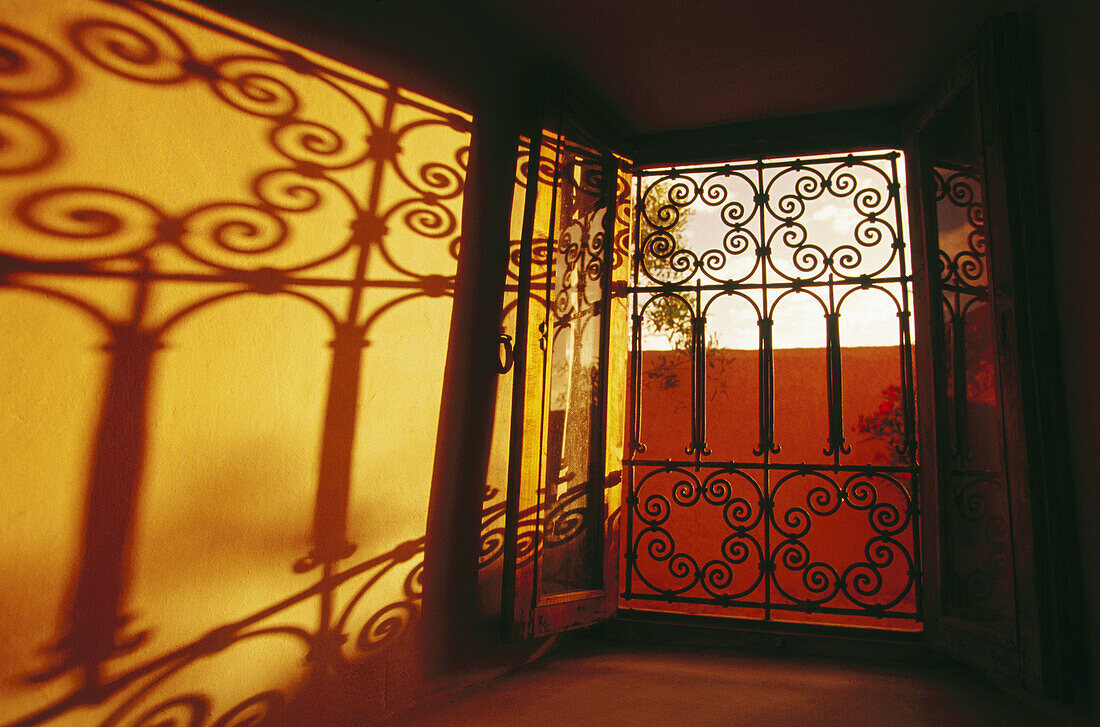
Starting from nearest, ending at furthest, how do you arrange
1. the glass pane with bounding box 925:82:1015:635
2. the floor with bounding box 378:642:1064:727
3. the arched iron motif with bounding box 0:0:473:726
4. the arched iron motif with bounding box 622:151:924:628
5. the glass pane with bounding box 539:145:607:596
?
the arched iron motif with bounding box 0:0:473:726
the floor with bounding box 378:642:1064:727
the glass pane with bounding box 925:82:1015:635
the glass pane with bounding box 539:145:607:596
the arched iron motif with bounding box 622:151:924:628

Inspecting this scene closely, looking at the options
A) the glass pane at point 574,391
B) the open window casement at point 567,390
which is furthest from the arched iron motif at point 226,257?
the glass pane at point 574,391

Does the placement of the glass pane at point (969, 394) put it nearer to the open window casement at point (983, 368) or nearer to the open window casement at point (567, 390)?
the open window casement at point (983, 368)

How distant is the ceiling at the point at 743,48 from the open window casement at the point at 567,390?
28cm

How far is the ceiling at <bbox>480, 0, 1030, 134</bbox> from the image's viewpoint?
1.98 m

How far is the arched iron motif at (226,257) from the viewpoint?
3.65ft

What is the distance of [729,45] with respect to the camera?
Answer: 2141 mm

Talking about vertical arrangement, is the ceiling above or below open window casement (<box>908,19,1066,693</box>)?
above

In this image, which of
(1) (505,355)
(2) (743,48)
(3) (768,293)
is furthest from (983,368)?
(1) (505,355)

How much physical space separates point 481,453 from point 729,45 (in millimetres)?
1625

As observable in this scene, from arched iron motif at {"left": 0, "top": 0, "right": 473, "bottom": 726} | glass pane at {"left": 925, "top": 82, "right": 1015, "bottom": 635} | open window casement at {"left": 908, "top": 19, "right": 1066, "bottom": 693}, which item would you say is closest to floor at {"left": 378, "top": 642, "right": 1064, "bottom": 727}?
open window casement at {"left": 908, "top": 19, "right": 1066, "bottom": 693}

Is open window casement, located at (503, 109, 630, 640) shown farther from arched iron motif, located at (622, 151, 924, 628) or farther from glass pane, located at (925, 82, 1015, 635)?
glass pane, located at (925, 82, 1015, 635)

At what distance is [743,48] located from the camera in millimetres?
2152

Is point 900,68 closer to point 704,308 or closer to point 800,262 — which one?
point 800,262

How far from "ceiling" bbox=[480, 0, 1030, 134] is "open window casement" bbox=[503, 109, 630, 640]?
0.28 metres
